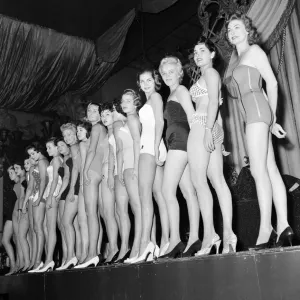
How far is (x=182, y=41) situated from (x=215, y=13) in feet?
7.30

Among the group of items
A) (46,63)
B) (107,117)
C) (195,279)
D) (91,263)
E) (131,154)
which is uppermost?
(46,63)

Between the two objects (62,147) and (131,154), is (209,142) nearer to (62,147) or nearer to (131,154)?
(131,154)

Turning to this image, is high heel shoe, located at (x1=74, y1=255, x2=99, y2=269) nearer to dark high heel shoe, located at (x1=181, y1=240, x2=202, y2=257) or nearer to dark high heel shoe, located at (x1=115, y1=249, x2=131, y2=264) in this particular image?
dark high heel shoe, located at (x1=115, y1=249, x2=131, y2=264)

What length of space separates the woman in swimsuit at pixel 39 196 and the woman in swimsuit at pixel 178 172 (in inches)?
91.7

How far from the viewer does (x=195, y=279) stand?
2715 millimetres

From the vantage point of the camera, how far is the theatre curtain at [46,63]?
291 inches

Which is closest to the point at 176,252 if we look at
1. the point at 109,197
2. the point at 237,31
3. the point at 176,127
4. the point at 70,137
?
the point at 176,127

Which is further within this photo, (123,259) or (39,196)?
(39,196)

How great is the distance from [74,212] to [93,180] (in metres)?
0.58

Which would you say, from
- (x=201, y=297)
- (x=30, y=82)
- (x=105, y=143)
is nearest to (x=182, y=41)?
(x=30, y=82)

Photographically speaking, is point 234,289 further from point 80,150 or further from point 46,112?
point 46,112

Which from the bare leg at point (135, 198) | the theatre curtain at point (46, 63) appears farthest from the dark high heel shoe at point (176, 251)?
the theatre curtain at point (46, 63)

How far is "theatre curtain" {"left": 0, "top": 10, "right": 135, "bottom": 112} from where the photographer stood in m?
7.38

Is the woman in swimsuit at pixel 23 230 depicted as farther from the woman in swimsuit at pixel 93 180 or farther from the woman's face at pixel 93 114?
the woman's face at pixel 93 114
